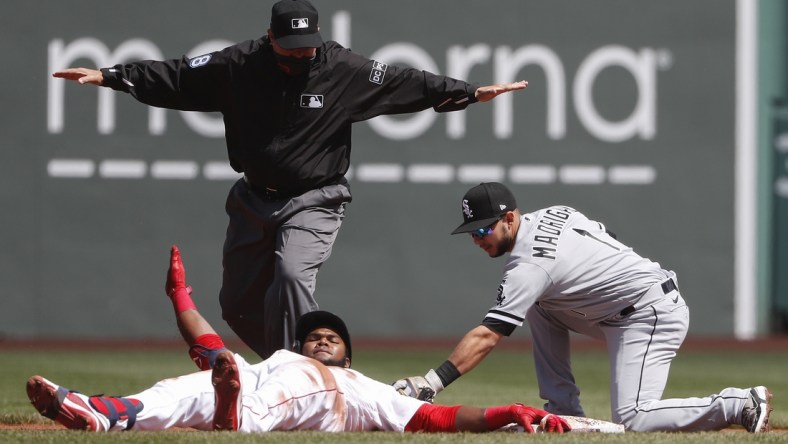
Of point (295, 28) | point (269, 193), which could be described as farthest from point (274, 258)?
point (295, 28)

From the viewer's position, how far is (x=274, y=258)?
22.0 feet

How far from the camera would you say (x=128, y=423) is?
4938mm

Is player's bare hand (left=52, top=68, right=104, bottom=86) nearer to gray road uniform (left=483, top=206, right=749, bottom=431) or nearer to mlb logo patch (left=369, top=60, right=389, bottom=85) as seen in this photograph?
mlb logo patch (left=369, top=60, right=389, bottom=85)

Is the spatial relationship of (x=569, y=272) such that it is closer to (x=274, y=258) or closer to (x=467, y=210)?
(x=467, y=210)

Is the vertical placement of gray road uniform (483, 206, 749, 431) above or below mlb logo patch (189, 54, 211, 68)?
below

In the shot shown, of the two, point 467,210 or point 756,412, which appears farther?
point 467,210

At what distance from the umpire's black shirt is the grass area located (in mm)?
1839

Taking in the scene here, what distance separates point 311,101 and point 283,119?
181 mm

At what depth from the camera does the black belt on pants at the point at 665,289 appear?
6.28 m

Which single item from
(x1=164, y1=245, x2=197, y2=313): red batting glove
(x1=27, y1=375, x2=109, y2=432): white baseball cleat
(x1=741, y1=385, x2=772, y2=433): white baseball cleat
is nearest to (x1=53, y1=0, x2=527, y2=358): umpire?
(x1=164, y1=245, x2=197, y2=313): red batting glove

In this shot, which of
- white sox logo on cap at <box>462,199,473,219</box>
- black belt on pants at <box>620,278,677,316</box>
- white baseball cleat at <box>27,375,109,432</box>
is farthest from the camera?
black belt on pants at <box>620,278,677,316</box>

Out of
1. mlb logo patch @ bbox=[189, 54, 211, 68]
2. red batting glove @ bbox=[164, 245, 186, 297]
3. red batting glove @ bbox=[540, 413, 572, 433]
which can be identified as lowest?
red batting glove @ bbox=[540, 413, 572, 433]

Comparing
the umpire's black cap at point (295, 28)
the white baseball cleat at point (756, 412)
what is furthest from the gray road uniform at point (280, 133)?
the white baseball cleat at point (756, 412)

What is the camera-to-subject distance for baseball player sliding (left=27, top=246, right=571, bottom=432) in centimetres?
482
